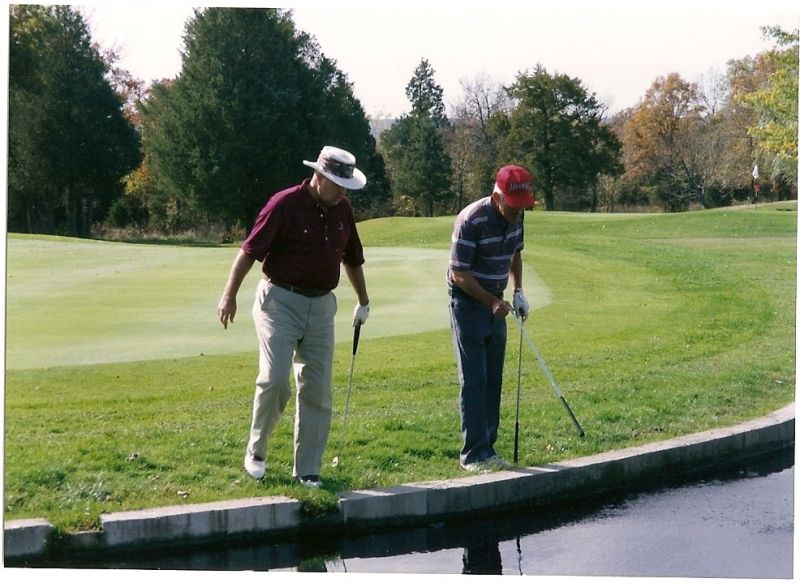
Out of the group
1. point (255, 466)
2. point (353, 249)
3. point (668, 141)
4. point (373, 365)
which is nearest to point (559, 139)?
point (668, 141)

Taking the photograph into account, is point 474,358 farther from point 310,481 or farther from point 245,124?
point 245,124

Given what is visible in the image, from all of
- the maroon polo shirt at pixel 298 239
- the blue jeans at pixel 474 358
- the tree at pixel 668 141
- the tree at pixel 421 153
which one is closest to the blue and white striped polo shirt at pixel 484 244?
the blue jeans at pixel 474 358

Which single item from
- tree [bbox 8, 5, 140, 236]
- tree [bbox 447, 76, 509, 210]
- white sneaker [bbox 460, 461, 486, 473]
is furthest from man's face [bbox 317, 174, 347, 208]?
tree [bbox 8, 5, 140, 236]

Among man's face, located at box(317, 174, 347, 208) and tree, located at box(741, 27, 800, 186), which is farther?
tree, located at box(741, 27, 800, 186)

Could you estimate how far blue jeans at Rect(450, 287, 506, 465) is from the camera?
19.4 feet

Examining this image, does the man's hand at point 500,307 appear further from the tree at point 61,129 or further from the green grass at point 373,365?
the tree at point 61,129

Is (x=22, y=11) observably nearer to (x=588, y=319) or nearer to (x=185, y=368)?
(x=185, y=368)

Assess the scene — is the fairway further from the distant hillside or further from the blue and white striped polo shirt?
the blue and white striped polo shirt

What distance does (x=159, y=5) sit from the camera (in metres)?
6.16

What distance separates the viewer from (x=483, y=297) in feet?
19.0

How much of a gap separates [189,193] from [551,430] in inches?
101

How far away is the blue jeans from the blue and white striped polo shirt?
129 mm

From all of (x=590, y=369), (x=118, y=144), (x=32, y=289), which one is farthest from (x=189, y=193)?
(x=590, y=369)

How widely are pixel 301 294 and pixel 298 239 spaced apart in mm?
265
